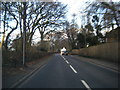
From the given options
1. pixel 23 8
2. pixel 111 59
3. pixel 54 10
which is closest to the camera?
pixel 23 8

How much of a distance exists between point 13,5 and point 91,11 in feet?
29.9

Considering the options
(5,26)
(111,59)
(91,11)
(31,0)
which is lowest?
(111,59)

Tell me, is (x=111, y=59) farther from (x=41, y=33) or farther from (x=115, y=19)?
(x=41, y=33)

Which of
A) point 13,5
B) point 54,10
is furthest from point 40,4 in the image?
point 13,5

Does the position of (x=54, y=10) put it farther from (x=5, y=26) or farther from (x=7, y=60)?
(x=7, y=60)

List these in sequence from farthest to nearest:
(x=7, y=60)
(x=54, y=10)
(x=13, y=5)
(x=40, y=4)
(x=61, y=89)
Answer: (x=54, y=10) < (x=40, y=4) < (x=13, y=5) < (x=7, y=60) < (x=61, y=89)

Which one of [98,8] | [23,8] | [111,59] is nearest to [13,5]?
[23,8]

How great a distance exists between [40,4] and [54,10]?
3442 mm

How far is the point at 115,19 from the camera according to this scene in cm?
2044

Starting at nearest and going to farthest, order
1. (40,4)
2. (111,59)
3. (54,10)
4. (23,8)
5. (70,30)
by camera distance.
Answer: (23,8)
(111,59)
(40,4)
(54,10)
(70,30)

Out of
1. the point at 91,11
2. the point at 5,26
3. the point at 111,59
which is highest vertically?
the point at 91,11

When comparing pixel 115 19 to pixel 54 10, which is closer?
pixel 115 19

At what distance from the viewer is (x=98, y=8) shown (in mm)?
20469

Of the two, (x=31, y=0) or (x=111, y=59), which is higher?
(x=31, y=0)
